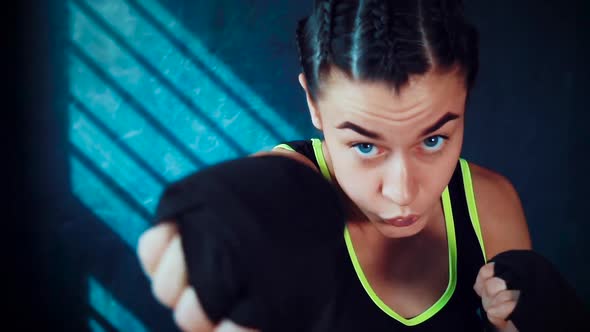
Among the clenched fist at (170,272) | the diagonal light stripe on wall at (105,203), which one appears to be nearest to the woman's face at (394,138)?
the clenched fist at (170,272)

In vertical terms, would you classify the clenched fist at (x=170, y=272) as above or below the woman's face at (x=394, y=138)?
above

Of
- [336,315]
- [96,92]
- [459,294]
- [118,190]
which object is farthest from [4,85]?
[459,294]

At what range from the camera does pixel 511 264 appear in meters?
0.60

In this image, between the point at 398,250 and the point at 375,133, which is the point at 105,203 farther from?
the point at 375,133

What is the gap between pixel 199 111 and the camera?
128 centimetres

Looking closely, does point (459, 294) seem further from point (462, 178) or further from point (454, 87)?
point (454, 87)

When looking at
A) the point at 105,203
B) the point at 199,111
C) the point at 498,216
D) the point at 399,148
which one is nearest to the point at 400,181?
the point at 399,148

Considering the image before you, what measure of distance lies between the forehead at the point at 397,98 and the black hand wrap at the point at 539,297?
0.19 m

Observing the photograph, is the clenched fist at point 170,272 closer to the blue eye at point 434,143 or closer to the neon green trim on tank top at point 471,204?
the blue eye at point 434,143

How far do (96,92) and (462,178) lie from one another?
897 mm

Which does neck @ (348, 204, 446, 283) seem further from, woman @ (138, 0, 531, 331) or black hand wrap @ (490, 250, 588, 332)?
black hand wrap @ (490, 250, 588, 332)

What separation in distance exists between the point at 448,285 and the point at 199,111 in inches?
30.2

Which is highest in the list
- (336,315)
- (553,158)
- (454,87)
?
(454,87)

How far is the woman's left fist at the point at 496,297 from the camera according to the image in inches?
23.3
